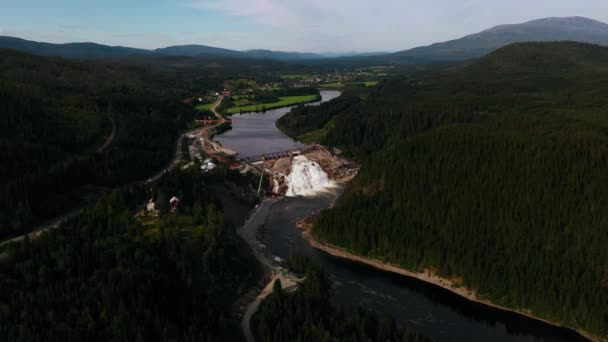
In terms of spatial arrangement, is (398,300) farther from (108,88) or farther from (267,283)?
(108,88)

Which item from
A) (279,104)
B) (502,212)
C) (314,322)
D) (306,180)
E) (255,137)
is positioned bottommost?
(255,137)

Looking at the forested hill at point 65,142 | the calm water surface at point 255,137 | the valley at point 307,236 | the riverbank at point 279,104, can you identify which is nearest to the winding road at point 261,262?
the valley at point 307,236

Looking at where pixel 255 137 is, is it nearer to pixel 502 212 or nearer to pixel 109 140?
pixel 109 140

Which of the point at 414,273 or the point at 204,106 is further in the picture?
the point at 204,106

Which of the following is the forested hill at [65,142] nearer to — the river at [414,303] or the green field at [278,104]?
the river at [414,303]

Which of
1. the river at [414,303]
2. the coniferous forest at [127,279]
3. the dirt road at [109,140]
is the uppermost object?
the dirt road at [109,140]

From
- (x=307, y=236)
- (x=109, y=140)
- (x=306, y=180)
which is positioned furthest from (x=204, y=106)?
(x=307, y=236)
